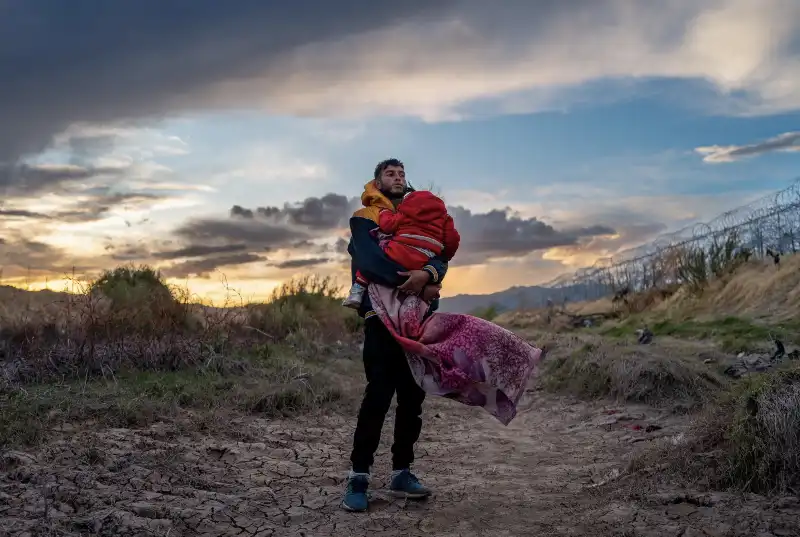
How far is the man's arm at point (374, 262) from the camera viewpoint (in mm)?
3988

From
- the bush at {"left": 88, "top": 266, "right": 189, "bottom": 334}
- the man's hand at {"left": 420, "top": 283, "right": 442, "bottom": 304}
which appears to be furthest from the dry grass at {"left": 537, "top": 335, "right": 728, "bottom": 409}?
the bush at {"left": 88, "top": 266, "right": 189, "bottom": 334}

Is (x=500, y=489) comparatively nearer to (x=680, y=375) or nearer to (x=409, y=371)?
(x=409, y=371)

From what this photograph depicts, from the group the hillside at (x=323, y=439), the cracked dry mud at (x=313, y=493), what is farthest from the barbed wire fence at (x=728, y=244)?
the cracked dry mud at (x=313, y=493)

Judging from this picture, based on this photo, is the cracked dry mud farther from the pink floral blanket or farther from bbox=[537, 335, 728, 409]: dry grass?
bbox=[537, 335, 728, 409]: dry grass

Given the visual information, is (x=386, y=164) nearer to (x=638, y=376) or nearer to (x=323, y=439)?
(x=323, y=439)

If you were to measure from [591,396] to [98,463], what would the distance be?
5146 mm

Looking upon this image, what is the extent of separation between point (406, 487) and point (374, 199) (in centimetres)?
174

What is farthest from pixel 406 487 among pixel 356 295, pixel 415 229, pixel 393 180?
pixel 393 180

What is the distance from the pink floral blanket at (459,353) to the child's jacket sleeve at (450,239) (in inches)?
12.9

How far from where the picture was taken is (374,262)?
13.1 feet

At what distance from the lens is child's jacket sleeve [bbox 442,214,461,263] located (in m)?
4.11

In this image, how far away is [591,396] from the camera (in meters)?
7.71

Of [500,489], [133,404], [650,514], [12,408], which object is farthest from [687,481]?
[12,408]

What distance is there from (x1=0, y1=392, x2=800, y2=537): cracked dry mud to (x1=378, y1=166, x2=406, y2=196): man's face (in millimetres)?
1835
